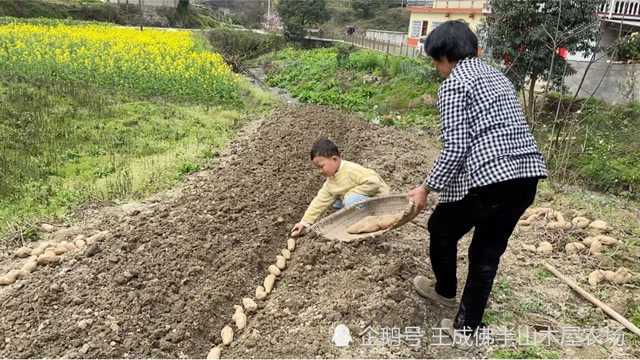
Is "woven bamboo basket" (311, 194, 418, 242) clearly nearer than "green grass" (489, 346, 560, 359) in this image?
No

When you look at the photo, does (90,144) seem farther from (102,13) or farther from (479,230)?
(102,13)

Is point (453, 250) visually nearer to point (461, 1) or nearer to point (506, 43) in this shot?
point (506, 43)

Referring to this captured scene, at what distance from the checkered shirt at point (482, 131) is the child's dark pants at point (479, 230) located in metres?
0.08

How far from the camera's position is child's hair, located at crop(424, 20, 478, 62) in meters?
2.58

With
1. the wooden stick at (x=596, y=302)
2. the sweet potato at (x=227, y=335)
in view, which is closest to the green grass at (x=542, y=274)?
the wooden stick at (x=596, y=302)

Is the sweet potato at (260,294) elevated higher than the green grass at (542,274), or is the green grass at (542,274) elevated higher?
the green grass at (542,274)

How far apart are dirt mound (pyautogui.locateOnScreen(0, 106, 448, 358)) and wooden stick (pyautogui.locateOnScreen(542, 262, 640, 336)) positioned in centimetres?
104

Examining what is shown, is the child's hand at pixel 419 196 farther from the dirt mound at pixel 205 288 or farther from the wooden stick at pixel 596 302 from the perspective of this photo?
the wooden stick at pixel 596 302

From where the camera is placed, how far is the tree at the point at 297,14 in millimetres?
31750

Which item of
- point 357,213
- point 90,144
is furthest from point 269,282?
point 90,144

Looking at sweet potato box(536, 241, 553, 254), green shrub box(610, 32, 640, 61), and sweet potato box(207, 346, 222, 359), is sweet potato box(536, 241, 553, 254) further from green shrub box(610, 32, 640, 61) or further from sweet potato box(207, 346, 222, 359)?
green shrub box(610, 32, 640, 61)

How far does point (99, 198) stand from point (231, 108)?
5713mm

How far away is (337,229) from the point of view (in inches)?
160

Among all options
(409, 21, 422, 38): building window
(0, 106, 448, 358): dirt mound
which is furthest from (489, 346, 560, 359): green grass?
(409, 21, 422, 38): building window
